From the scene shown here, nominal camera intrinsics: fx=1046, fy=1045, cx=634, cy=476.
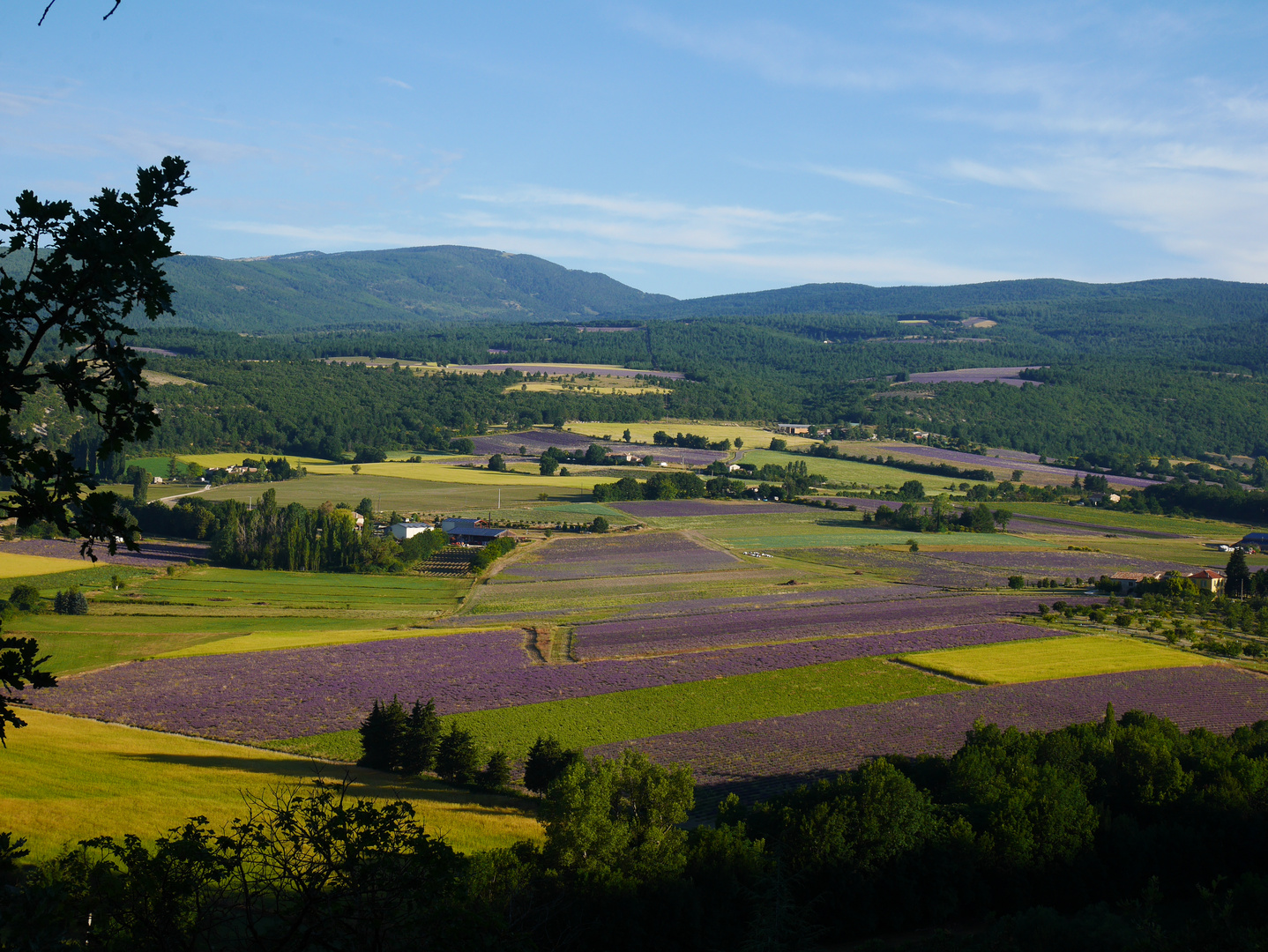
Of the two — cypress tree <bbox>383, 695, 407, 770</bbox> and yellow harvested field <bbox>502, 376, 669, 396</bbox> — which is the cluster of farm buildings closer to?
cypress tree <bbox>383, 695, 407, 770</bbox>

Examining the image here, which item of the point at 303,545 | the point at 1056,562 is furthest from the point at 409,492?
the point at 1056,562

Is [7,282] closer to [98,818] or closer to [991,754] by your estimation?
[98,818]

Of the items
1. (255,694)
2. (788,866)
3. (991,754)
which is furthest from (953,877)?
(255,694)

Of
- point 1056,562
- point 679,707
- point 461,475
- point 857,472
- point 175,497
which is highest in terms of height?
point 857,472

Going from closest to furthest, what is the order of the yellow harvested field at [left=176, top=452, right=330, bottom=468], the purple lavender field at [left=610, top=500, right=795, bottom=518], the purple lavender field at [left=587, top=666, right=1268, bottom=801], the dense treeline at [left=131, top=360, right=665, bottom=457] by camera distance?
1. the purple lavender field at [left=587, top=666, right=1268, bottom=801]
2. the purple lavender field at [left=610, top=500, right=795, bottom=518]
3. the yellow harvested field at [left=176, top=452, right=330, bottom=468]
4. the dense treeline at [left=131, top=360, right=665, bottom=457]

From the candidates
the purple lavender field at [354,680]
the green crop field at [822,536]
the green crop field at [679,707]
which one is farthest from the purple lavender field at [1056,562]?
the green crop field at [679,707]

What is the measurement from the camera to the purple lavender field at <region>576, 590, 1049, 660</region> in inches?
1806

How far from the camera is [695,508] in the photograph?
9125 cm

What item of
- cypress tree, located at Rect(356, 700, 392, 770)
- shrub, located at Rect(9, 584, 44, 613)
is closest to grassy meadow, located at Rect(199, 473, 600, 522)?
shrub, located at Rect(9, 584, 44, 613)

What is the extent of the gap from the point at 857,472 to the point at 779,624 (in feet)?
220

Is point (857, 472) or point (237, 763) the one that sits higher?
point (857, 472)

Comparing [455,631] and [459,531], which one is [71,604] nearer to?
[455,631]

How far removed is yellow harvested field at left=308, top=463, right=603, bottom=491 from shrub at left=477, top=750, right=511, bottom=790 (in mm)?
Answer: 66963

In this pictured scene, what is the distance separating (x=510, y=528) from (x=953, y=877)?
56051 mm
